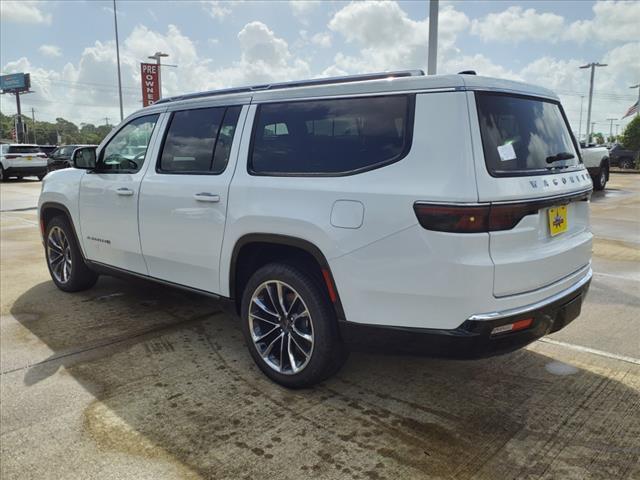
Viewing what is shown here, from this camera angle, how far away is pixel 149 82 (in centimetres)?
2561

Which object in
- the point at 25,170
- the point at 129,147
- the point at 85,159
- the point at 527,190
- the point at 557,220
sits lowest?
the point at 25,170

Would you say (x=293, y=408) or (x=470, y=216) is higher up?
(x=470, y=216)

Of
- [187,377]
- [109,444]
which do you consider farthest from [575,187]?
[109,444]

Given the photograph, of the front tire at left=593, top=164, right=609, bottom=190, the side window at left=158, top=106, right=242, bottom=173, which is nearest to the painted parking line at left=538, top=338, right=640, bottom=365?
the side window at left=158, top=106, right=242, bottom=173

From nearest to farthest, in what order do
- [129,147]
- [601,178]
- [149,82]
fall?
[129,147], [601,178], [149,82]

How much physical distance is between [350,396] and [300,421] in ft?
1.42

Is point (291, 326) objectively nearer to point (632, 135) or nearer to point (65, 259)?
point (65, 259)

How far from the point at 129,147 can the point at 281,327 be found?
234 centimetres

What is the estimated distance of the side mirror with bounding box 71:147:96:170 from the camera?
4848 millimetres

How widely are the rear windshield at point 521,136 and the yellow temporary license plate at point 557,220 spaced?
0.75ft

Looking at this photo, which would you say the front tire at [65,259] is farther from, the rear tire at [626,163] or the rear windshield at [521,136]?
the rear tire at [626,163]

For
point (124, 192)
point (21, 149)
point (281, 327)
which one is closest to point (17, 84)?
point (21, 149)

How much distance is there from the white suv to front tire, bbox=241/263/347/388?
0.01m

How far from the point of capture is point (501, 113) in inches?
112
